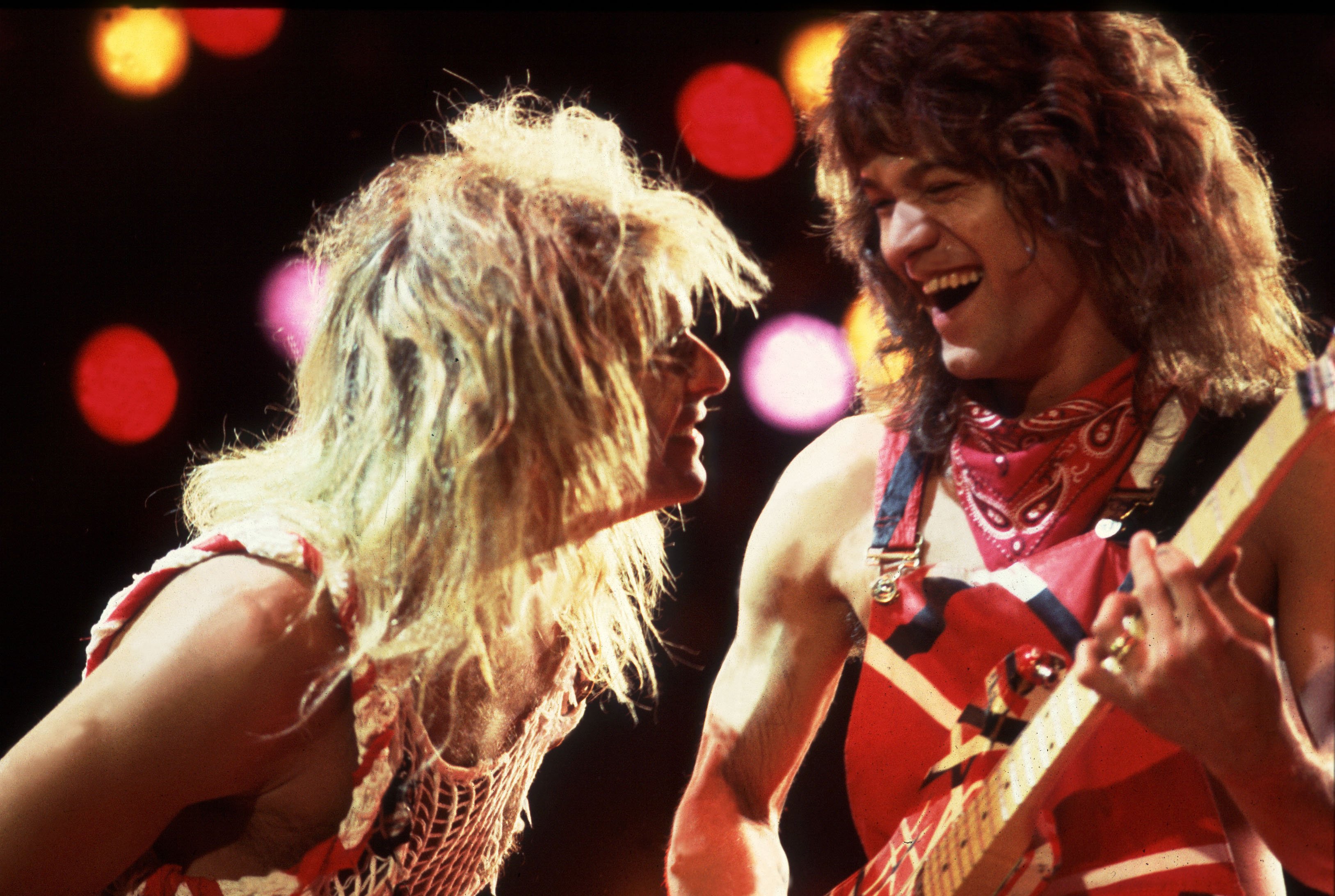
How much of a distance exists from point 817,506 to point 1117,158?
63cm

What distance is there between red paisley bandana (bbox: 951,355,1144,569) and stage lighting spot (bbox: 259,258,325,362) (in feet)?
4.18

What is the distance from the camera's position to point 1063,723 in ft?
3.80

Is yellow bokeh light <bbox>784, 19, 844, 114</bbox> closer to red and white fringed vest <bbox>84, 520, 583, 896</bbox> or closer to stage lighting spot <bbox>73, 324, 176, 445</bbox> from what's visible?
red and white fringed vest <bbox>84, 520, 583, 896</bbox>

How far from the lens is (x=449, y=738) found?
4.53ft

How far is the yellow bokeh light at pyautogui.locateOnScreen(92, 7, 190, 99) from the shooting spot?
186 centimetres

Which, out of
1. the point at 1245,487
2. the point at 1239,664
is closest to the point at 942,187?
the point at 1245,487

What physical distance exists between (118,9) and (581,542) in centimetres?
126

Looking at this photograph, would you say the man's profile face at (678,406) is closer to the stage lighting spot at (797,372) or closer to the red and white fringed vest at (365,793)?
the red and white fringed vest at (365,793)

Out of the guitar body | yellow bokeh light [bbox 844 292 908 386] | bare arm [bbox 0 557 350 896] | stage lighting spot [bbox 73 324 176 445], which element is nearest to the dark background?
stage lighting spot [bbox 73 324 176 445]

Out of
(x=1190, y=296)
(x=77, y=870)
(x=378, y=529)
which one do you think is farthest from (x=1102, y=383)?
(x=77, y=870)

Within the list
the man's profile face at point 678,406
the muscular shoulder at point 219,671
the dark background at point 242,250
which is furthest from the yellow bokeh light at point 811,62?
the muscular shoulder at point 219,671

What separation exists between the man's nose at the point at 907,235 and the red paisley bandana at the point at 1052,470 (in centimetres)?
26

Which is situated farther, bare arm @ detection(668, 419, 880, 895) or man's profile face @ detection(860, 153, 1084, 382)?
bare arm @ detection(668, 419, 880, 895)

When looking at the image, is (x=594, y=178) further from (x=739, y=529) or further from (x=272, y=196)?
(x=739, y=529)
